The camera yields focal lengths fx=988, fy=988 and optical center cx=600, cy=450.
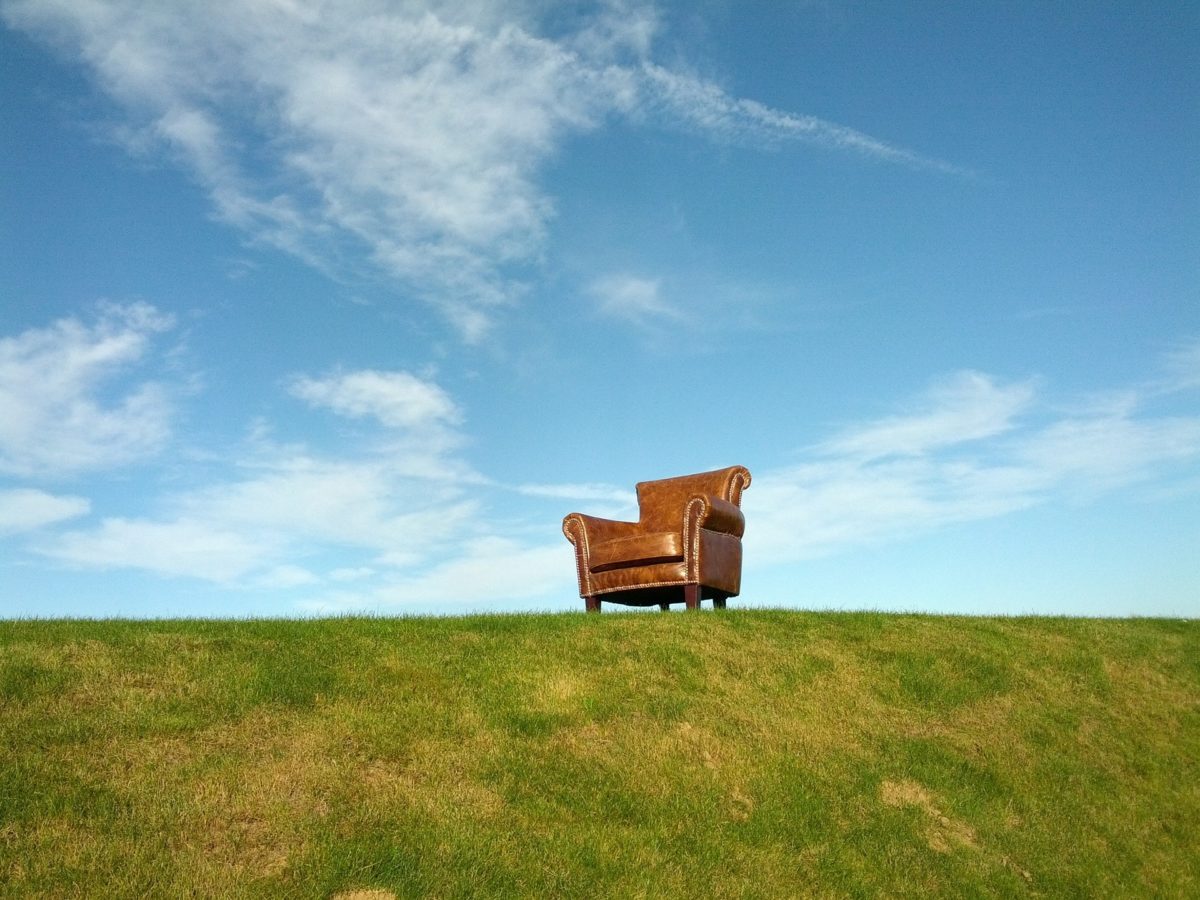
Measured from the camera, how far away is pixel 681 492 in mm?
13906

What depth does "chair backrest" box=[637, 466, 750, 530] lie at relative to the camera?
13586 mm

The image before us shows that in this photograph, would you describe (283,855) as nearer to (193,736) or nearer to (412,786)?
(412,786)

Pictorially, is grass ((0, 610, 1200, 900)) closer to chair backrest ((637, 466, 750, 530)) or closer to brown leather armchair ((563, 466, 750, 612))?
brown leather armchair ((563, 466, 750, 612))

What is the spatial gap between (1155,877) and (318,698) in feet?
23.9

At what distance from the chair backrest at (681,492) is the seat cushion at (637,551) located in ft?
2.12

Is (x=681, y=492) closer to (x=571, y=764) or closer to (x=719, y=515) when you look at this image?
(x=719, y=515)

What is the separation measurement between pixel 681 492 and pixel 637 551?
1.53 metres

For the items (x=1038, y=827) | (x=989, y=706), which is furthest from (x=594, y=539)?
(x=1038, y=827)

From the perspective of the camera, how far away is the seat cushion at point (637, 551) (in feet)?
41.3

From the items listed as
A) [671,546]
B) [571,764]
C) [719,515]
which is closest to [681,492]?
[719,515]

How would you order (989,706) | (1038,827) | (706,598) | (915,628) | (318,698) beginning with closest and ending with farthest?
(318,698) → (1038,827) → (989,706) → (915,628) → (706,598)

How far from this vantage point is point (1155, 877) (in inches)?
337

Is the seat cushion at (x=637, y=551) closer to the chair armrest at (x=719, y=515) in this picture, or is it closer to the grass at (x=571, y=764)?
the chair armrest at (x=719, y=515)

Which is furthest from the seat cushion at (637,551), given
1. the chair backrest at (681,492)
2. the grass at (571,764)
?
the grass at (571,764)
